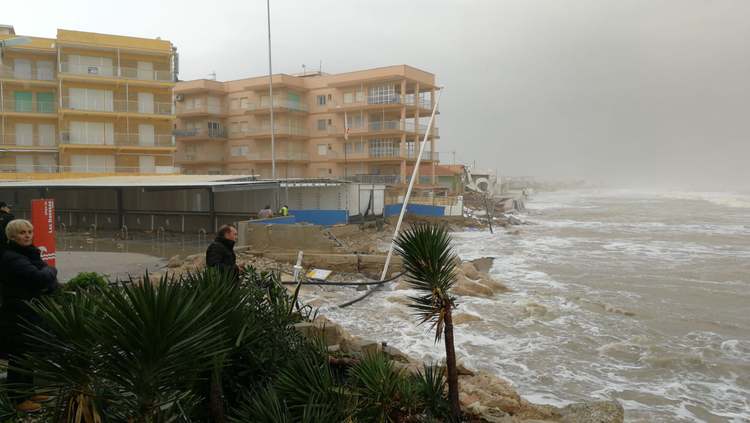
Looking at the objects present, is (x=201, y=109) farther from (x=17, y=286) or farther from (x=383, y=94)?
(x=17, y=286)

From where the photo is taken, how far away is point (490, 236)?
32.9 meters

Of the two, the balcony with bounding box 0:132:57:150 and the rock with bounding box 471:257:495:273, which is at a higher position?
the balcony with bounding box 0:132:57:150

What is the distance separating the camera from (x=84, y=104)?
131ft

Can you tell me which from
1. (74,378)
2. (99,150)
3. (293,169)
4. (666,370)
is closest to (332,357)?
(74,378)

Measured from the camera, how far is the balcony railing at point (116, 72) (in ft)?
130

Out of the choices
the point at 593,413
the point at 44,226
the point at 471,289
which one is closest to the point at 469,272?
the point at 471,289

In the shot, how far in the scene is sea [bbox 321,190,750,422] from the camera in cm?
824

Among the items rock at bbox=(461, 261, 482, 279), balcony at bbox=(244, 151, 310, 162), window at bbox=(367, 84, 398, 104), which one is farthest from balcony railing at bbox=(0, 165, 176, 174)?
rock at bbox=(461, 261, 482, 279)

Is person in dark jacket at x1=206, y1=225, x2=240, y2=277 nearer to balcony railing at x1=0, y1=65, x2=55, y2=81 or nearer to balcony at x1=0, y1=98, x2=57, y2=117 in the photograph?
balcony at x1=0, y1=98, x2=57, y2=117

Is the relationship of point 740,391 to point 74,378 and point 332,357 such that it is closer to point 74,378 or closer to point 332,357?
point 332,357

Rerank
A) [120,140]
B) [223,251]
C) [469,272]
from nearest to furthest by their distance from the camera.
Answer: [223,251] → [469,272] → [120,140]

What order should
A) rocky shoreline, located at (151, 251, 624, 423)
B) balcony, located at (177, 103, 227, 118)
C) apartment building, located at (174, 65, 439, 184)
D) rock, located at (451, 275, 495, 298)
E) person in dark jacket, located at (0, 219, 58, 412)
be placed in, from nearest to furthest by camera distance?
1. person in dark jacket, located at (0, 219, 58, 412)
2. rocky shoreline, located at (151, 251, 624, 423)
3. rock, located at (451, 275, 495, 298)
4. apartment building, located at (174, 65, 439, 184)
5. balcony, located at (177, 103, 227, 118)

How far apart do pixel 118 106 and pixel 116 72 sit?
265 centimetres

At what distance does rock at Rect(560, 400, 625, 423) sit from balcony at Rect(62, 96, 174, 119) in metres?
41.7
